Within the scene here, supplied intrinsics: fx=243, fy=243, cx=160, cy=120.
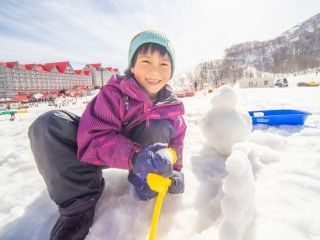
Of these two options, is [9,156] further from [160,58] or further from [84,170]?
[160,58]

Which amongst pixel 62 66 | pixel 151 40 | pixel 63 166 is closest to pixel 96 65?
pixel 62 66

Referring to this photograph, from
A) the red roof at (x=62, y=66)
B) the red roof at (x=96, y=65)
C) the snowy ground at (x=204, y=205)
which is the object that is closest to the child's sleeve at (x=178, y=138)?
the snowy ground at (x=204, y=205)

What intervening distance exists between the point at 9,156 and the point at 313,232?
2.04 m

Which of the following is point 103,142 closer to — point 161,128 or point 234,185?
point 161,128

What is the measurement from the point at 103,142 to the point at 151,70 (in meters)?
0.42

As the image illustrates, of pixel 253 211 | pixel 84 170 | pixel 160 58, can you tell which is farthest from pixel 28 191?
pixel 253 211

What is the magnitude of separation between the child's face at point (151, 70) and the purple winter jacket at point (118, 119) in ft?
0.19

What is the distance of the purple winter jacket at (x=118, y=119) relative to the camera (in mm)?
951

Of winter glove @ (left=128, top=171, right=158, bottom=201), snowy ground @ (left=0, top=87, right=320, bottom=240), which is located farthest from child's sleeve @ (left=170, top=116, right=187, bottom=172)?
winter glove @ (left=128, top=171, right=158, bottom=201)

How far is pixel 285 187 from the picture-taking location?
3.41ft

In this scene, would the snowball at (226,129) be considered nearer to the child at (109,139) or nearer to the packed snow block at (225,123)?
the packed snow block at (225,123)

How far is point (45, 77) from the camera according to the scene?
4075 centimetres

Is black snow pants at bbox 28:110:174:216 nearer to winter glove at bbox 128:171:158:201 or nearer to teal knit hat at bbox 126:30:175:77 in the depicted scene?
winter glove at bbox 128:171:158:201

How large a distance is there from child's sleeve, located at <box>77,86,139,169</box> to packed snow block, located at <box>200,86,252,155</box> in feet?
2.50
